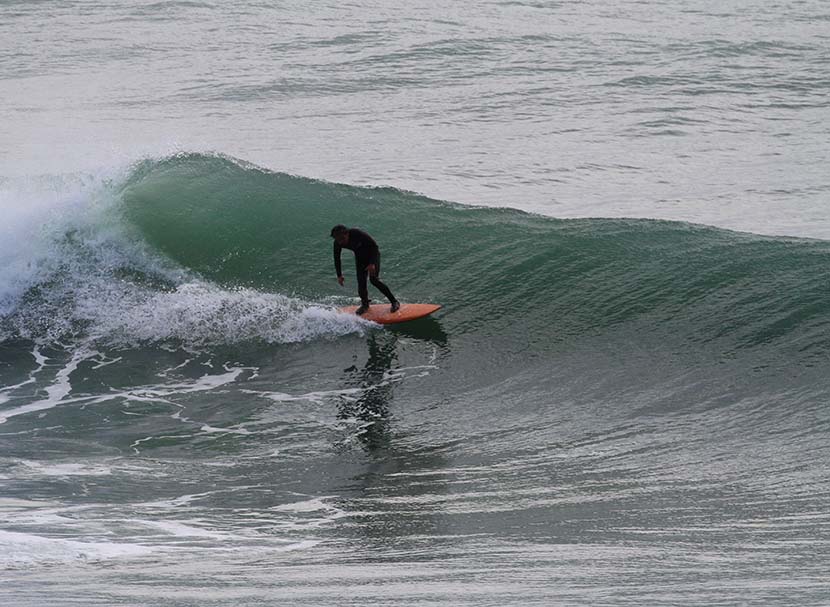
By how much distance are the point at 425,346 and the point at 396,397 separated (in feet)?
4.89

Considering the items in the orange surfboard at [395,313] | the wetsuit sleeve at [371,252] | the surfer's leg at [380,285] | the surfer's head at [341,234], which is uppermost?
the surfer's head at [341,234]

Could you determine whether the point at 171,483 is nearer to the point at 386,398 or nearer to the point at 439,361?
the point at 386,398

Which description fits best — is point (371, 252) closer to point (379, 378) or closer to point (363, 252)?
point (363, 252)

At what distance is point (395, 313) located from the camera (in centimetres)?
1347

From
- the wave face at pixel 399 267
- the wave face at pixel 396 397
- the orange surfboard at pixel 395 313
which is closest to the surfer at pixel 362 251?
the orange surfboard at pixel 395 313

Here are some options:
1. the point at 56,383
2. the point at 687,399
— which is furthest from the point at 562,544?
the point at 56,383

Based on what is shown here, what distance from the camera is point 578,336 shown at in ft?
42.5

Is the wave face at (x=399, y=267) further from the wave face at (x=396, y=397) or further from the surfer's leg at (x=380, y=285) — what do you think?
the surfer's leg at (x=380, y=285)

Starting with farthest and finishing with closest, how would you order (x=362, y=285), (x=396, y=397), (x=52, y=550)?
(x=362, y=285) < (x=396, y=397) < (x=52, y=550)

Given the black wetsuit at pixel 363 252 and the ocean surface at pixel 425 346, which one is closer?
the ocean surface at pixel 425 346

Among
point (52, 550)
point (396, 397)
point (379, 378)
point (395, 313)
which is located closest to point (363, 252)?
point (395, 313)

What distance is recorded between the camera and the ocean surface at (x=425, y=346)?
680 centimetres

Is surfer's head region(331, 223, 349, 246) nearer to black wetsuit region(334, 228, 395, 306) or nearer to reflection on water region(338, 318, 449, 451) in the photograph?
black wetsuit region(334, 228, 395, 306)

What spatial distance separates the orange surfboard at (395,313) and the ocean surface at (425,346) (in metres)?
0.16
